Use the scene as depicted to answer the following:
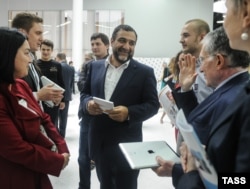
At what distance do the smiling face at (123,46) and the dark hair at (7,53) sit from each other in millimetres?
861

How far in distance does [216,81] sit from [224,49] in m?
0.15

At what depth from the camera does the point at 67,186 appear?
3.34 metres

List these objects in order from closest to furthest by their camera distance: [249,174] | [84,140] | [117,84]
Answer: [249,174], [117,84], [84,140]

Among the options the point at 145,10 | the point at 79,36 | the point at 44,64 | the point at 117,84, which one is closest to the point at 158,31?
the point at 145,10

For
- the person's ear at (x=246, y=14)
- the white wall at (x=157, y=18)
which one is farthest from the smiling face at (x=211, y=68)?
the white wall at (x=157, y=18)

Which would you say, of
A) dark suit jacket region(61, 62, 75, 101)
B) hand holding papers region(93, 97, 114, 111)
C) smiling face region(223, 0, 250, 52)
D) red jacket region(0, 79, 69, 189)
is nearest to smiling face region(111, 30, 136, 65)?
hand holding papers region(93, 97, 114, 111)

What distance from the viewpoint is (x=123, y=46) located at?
2262 millimetres

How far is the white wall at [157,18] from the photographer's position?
39.7ft

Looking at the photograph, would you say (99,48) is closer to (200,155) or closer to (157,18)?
(200,155)

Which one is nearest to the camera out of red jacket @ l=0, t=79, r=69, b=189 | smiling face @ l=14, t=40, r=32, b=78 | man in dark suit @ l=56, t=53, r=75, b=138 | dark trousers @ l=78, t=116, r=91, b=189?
red jacket @ l=0, t=79, r=69, b=189

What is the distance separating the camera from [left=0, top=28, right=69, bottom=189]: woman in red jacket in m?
1.47

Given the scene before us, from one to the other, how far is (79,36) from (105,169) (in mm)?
9735

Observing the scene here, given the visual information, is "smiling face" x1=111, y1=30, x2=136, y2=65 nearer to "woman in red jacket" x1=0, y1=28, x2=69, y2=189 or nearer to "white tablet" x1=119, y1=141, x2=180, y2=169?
"woman in red jacket" x1=0, y1=28, x2=69, y2=189

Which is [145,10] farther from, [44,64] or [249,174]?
[249,174]
